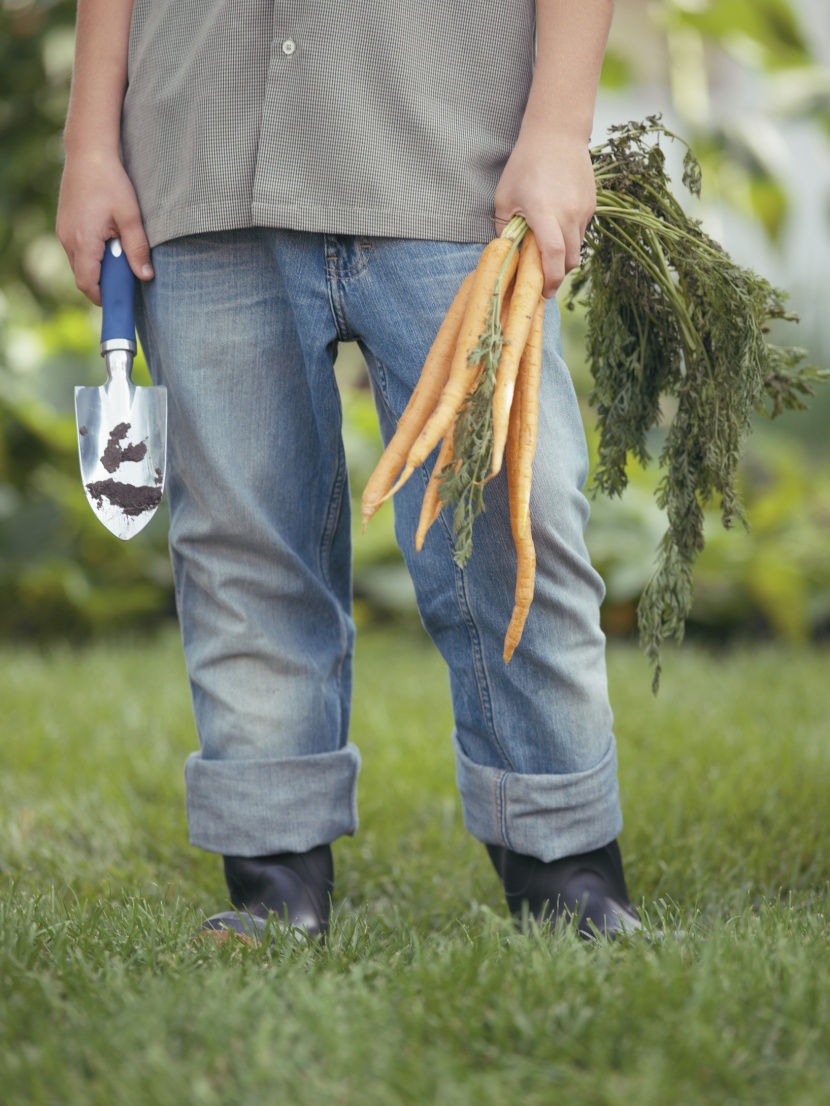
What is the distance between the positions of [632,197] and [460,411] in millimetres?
453

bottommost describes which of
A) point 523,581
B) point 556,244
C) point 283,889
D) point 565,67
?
point 283,889

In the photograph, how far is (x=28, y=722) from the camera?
301cm

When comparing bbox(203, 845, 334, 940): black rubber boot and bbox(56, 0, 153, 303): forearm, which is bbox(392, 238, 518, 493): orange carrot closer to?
bbox(56, 0, 153, 303): forearm

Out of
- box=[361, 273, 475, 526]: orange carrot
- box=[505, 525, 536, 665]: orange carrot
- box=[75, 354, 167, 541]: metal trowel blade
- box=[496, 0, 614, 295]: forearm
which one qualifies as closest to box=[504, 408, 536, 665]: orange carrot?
box=[505, 525, 536, 665]: orange carrot

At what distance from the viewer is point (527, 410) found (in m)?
1.48

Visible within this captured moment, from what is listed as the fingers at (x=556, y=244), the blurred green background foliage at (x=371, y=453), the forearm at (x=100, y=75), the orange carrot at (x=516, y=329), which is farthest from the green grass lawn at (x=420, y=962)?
the blurred green background foliage at (x=371, y=453)

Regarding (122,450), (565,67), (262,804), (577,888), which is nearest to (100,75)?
(122,450)

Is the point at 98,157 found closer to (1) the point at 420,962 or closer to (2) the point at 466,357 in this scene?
(2) the point at 466,357

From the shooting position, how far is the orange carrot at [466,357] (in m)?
1.42

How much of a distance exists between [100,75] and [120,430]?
0.52 metres

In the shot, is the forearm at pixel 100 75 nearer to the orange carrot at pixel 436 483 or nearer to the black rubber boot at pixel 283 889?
the orange carrot at pixel 436 483

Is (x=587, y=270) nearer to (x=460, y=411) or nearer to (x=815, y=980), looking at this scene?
(x=460, y=411)

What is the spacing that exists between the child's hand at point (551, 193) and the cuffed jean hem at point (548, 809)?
2.21 ft

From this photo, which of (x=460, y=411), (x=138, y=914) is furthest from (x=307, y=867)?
(x=460, y=411)
